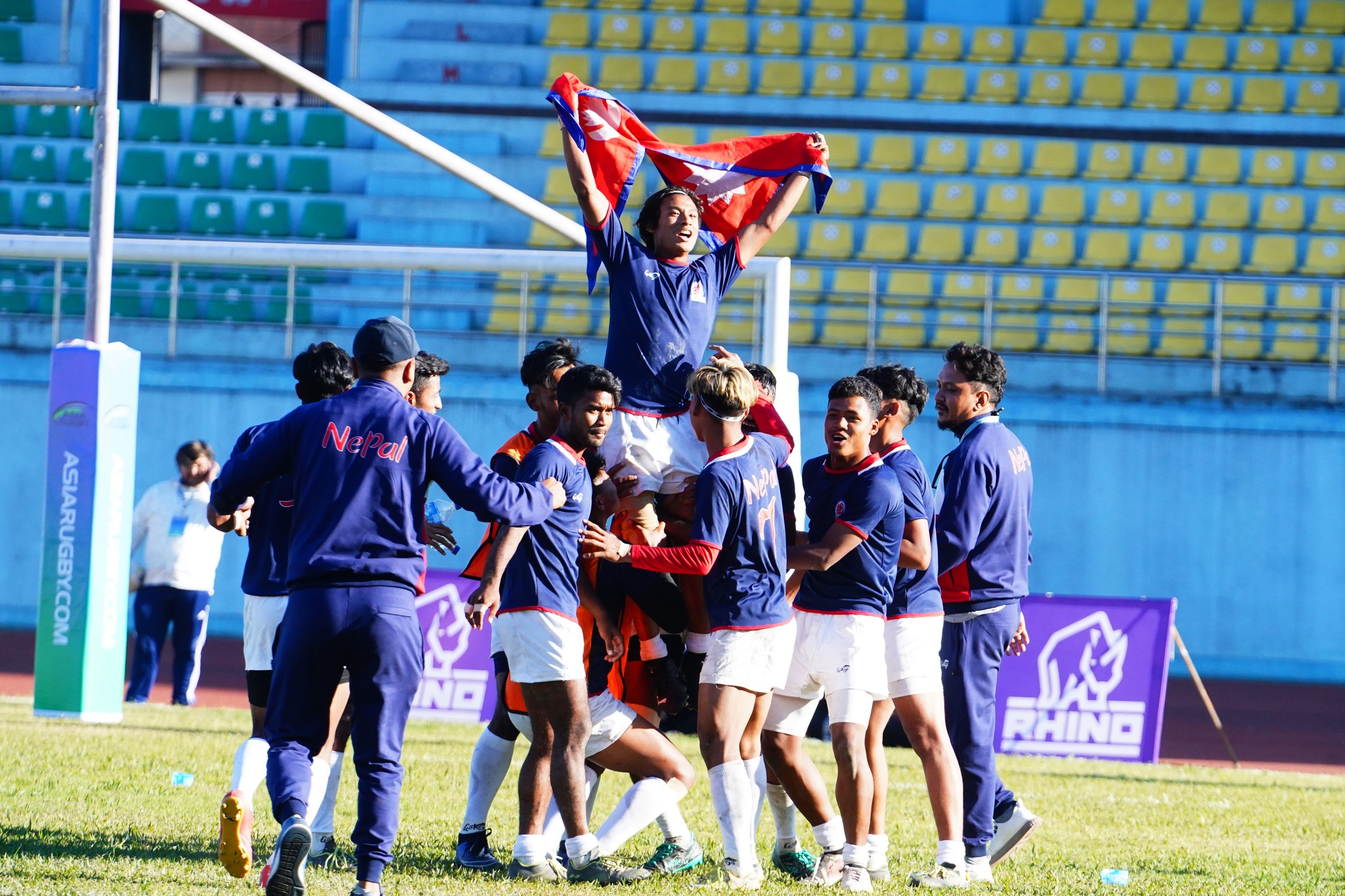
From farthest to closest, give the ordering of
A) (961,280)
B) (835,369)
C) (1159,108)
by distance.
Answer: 1. (1159,108)
2. (961,280)
3. (835,369)

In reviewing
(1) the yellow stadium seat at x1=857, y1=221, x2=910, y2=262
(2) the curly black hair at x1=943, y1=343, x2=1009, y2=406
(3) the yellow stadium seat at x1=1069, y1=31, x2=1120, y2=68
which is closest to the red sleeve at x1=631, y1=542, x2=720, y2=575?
(2) the curly black hair at x1=943, y1=343, x2=1009, y2=406

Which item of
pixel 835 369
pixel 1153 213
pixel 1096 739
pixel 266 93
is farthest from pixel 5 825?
pixel 266 93

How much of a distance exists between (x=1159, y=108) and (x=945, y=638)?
54.5ft

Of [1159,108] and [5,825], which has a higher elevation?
[1159,108]

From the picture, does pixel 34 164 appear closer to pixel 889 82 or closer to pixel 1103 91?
pixel 889 82

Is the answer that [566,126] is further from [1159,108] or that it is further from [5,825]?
[1159,108]

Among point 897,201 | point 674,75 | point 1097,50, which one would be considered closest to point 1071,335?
point 897,201

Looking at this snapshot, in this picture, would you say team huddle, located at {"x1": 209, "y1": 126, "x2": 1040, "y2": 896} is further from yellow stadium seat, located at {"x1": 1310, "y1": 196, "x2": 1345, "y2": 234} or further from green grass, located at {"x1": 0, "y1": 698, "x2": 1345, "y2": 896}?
yellow stadium seat, located at {"x1": 1310, "y1": 196, "x2": 1345, "y2": 234}

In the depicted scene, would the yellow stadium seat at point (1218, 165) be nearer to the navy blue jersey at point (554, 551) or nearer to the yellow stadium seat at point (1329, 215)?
the yellow stadium seat at point (1329, 215)

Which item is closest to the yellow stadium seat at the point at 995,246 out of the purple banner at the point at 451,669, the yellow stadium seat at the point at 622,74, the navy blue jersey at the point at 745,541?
the yellow stadium seat at the point at 622,74

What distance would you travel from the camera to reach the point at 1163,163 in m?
20.9

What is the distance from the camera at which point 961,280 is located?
1973 centimetres

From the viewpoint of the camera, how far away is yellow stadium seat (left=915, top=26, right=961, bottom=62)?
21984 mm

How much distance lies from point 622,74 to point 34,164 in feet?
27.5
